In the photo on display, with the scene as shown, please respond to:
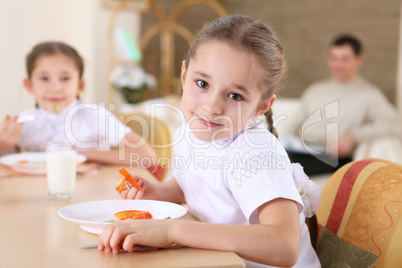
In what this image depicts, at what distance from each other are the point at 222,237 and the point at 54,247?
0.92 ft

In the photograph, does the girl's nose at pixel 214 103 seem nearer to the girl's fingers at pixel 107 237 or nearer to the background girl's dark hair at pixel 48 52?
the girl's fingers at pixel 107 237

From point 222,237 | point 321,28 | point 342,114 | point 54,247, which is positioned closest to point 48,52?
point 54,247

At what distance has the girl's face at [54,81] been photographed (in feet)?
6.33

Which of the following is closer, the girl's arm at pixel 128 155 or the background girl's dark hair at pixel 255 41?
the background girl's dark hair at pixel 255 41

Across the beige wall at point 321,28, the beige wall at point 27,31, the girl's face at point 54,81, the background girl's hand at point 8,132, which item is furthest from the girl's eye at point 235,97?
the beige wall at point 321,28

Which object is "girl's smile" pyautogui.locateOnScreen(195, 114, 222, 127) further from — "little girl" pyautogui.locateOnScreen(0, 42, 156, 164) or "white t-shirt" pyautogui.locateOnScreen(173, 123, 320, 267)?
"little girl" pyautogui.locateOnScreen(0, 42, 156, 164)

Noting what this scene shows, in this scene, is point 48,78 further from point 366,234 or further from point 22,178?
point 366,234

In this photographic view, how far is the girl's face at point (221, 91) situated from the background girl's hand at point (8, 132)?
85 cm

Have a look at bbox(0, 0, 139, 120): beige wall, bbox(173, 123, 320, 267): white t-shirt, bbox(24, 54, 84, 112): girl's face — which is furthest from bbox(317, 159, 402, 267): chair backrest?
bbox(0, 0, 139, 120): beige wall

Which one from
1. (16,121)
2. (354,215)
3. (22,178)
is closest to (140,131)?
(16,121)

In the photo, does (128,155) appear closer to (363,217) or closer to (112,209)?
(112,209)

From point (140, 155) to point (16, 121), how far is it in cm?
45

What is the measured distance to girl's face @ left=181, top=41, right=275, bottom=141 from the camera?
92 cm

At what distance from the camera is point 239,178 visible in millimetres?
903
